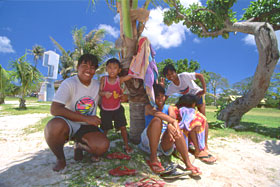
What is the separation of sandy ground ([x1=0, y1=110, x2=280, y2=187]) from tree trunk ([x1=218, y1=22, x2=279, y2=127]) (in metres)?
2.04

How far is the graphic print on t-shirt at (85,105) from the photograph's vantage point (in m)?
2.31

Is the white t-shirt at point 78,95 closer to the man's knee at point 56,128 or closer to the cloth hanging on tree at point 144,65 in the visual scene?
the man's knee at point 56,128

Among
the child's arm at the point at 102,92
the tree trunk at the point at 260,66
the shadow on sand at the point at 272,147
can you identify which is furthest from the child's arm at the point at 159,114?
the tree trunk at the point at 260,66

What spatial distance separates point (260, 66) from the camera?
5.19 m

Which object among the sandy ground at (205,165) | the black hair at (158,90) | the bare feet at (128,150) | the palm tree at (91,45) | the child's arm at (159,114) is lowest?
the sandy ground at (205,165)

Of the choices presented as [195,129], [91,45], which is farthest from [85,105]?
[91,45]

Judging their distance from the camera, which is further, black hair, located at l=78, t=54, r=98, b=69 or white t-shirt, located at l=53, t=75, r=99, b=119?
black hair, located at l=78, t=54, r=98, b=69

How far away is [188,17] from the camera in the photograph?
281 inches

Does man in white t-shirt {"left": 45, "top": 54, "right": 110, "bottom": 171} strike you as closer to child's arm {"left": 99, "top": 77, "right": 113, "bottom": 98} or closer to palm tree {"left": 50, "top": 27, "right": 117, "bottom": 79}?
child's arm {"left": 99, "top": 77, "right": 113, "bottom": 98}

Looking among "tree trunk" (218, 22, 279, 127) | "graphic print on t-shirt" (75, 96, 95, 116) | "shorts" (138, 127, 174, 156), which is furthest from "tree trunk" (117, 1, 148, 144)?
"tree trunk" (218, 22, 279, 127)

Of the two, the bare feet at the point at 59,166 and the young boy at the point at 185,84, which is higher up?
the young boy at the point at 185,84

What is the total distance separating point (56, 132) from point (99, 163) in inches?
28.8

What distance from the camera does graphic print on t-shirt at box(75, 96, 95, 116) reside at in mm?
2315

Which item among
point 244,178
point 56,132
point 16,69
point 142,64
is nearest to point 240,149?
point 244,178
